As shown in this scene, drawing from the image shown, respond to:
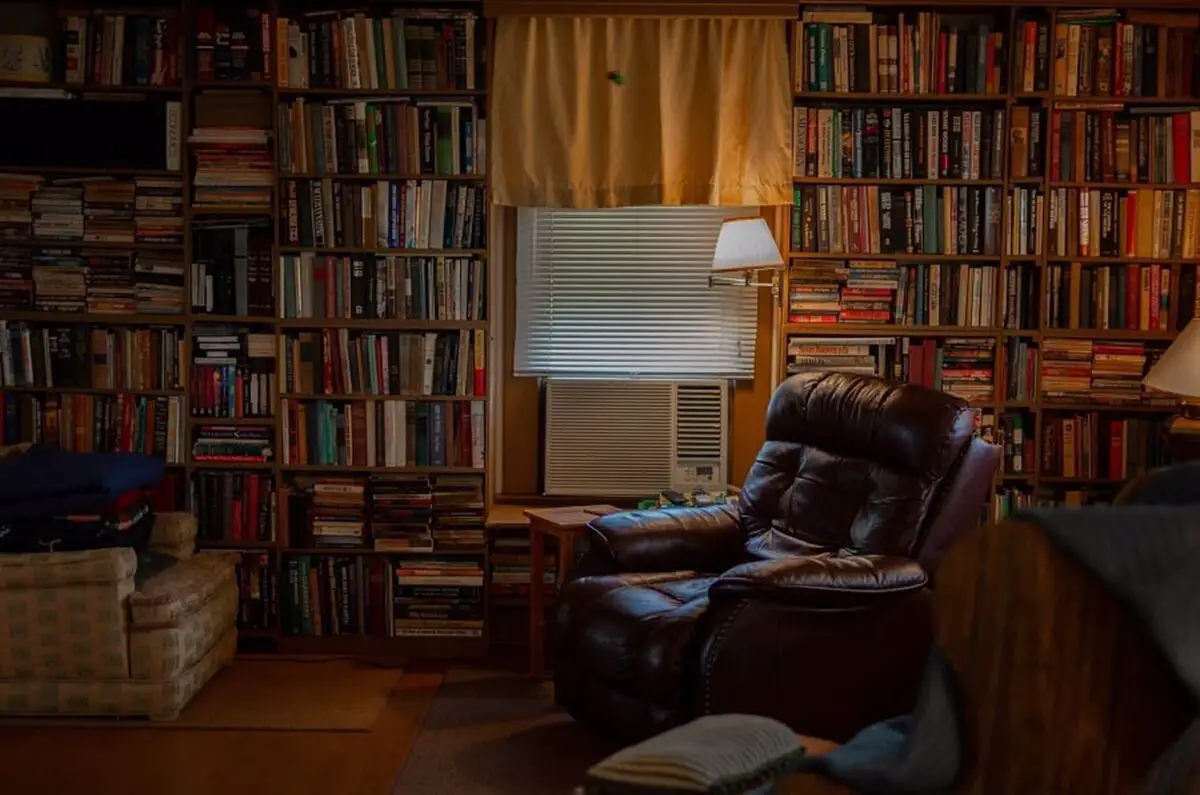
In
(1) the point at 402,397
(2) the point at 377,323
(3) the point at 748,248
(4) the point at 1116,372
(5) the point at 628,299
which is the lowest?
(1) the point at 402,397

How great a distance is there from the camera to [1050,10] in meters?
4.18

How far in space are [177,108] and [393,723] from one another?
2.28 meters

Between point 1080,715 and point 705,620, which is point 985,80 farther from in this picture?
point 1080,715

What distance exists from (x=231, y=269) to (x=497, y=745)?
199 centimetres

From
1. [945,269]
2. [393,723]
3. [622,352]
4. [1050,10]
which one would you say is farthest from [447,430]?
[1050,10]

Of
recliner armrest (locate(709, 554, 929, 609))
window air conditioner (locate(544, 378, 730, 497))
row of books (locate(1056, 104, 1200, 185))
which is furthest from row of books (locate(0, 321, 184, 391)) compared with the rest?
row of books (locate(1056, 104, 1200, 185))

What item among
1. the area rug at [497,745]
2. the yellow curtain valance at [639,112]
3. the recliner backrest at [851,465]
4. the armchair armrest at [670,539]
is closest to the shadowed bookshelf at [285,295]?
the yellow curtain valance at [639,112]

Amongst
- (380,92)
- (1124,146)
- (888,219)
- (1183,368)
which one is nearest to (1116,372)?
(1183,368)

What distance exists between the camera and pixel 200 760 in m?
3.26

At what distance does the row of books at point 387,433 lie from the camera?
4.31m

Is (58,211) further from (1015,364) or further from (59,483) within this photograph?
(1015,364)

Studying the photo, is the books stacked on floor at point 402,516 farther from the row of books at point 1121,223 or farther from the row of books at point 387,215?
the row of books at point 1121,223

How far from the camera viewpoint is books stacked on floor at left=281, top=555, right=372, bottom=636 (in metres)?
4.31

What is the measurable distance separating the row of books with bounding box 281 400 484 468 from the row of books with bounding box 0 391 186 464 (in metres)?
0.47
